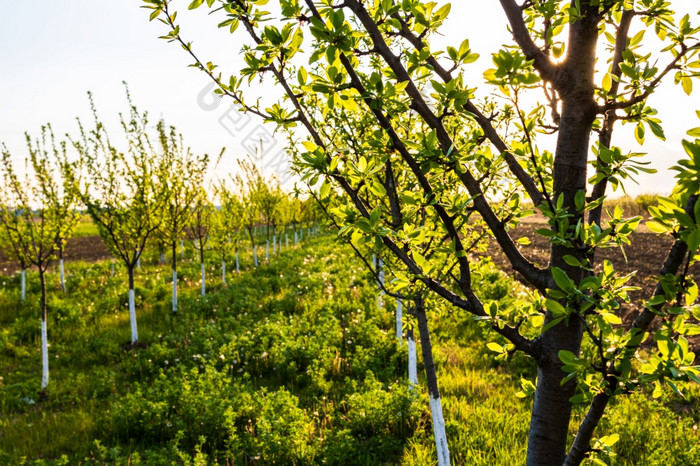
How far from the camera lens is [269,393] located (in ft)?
18.4

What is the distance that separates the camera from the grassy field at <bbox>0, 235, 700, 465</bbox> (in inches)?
184

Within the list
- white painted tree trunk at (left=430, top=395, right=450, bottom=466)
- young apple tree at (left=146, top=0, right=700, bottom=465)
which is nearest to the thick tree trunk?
young apple tree at (left=146, top=0, right=700, bottom=465)

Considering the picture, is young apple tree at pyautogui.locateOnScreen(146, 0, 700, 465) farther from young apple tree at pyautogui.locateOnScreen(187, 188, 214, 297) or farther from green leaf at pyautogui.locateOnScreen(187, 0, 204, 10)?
Answer: young apple tree at pyautogui.locateOnScreen(187, 188, 214, 297)

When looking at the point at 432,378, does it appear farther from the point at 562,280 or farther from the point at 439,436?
the point at 562,280

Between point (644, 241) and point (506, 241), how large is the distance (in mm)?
23555

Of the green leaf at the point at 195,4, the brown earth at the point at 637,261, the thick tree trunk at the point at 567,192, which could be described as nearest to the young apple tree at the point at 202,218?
the brown earth at the point at 637,261

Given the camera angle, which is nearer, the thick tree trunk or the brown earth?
the thick tree trunk

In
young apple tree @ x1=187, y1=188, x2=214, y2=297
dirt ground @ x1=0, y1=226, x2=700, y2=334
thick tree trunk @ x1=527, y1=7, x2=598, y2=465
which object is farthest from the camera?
young apple tree @ x1=187, y1=188, x2=214, y2=297

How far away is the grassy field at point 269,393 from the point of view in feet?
15.3

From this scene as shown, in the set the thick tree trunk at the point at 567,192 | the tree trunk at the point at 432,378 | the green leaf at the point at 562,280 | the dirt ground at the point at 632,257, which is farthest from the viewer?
the dirt ground at the point at 632,257

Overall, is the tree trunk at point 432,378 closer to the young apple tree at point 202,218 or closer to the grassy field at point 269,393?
the grassy field at point 269,393

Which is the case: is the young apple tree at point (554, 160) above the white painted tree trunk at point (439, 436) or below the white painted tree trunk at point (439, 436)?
above

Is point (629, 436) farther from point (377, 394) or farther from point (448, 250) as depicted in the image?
point (448, 250)

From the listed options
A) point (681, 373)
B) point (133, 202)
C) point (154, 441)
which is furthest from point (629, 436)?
point (133, 202)
